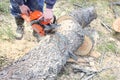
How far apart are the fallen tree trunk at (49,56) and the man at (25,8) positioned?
36 centimetres

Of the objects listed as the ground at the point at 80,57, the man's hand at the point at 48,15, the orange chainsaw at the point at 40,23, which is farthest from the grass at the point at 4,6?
the man's hand at the point at 48,15

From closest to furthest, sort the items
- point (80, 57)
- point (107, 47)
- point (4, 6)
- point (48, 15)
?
point (48, 15)
point (80, 57)
point (107, 47)
point (4, 6)

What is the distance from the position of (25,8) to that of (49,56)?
1.01m

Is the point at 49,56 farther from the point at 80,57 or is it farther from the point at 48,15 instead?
the point at 80,57

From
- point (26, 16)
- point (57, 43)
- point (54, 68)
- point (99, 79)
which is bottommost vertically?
point (99, 79)

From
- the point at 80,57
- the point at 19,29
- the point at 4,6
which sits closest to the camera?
the point at 80,57

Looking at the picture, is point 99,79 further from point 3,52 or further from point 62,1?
point 62,1

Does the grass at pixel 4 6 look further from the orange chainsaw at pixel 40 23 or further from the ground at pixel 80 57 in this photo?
the orange chainsaw at pixel 40 23

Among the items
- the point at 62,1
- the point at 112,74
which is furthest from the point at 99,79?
the point at 62,1

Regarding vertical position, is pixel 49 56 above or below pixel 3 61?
above

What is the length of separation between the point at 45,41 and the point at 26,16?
0.62 m

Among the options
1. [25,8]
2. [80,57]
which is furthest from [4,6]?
[80,57]

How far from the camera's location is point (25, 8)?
4.37 meters

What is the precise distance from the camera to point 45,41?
160 inches
